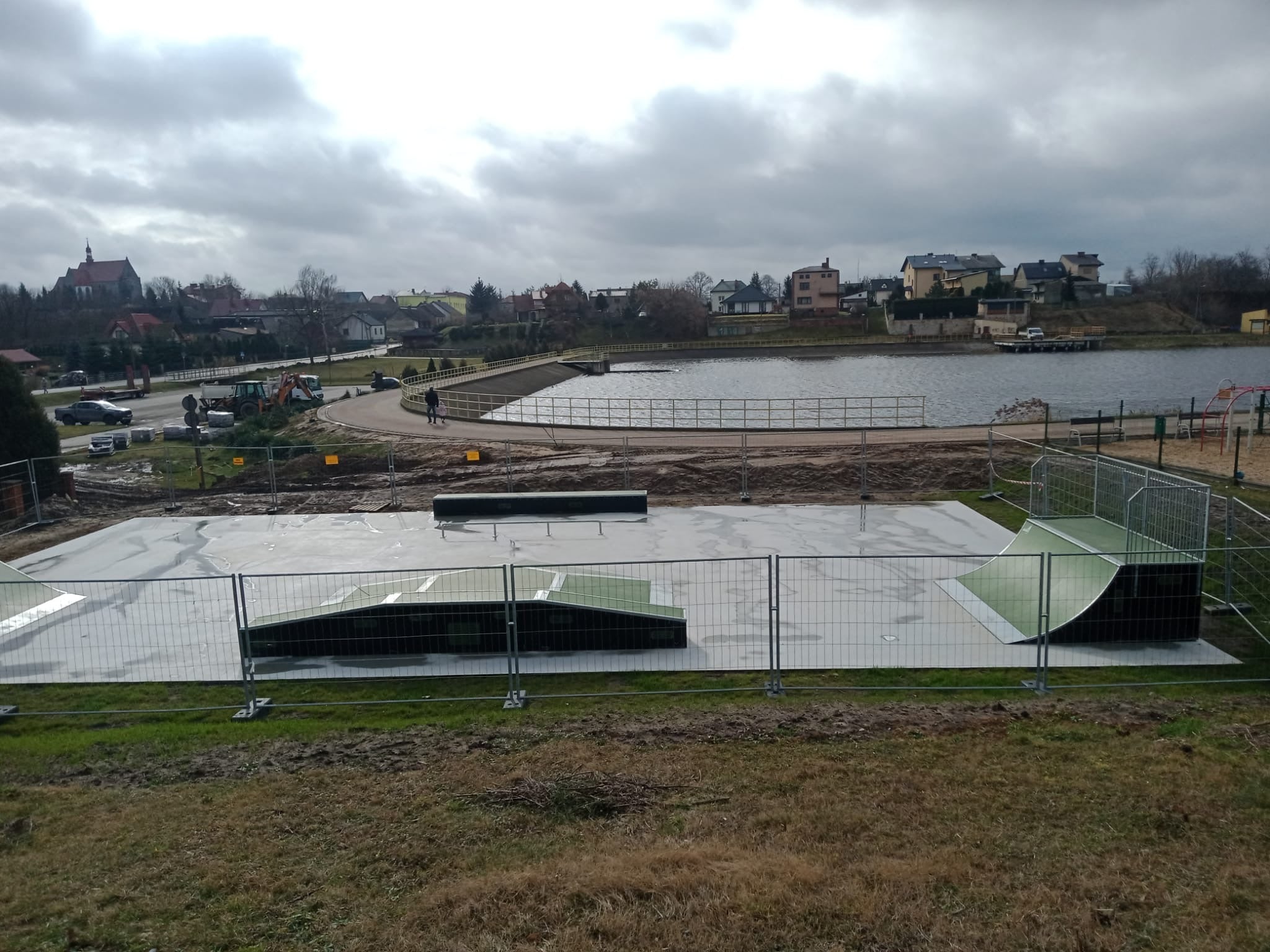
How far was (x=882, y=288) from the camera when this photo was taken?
16512 cm

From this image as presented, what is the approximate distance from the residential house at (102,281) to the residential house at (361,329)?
6765cm

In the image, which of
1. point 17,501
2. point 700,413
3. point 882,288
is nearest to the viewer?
point 17,501

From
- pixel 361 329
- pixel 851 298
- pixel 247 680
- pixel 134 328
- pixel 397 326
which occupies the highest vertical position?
pixel 851 298

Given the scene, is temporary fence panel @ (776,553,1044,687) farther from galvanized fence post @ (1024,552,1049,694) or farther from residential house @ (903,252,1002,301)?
residential house @ (903,252,1002,301)

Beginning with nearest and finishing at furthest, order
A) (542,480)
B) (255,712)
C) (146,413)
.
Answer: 1. (255,712)
2. (542,480)
3. (146,413)

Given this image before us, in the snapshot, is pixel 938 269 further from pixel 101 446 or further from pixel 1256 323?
pixel 101 446

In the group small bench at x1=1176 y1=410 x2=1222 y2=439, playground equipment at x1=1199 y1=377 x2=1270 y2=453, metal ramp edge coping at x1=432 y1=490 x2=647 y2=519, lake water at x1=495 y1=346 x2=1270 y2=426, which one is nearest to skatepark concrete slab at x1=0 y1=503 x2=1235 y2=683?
metal ramp edge coping at x1=432 y1=490 x2=647 y2=519

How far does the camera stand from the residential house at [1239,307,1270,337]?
Result: 104438 millimetres

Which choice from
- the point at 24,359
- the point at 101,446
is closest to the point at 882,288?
the point at 24,359

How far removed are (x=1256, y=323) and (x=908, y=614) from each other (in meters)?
120

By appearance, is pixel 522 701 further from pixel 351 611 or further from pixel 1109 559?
pixel 1109 559

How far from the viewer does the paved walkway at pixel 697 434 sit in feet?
99.7

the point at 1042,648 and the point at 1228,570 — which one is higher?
the point at 1228,570

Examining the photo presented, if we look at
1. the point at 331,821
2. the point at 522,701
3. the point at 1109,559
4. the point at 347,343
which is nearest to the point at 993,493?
the point at 1109,559
